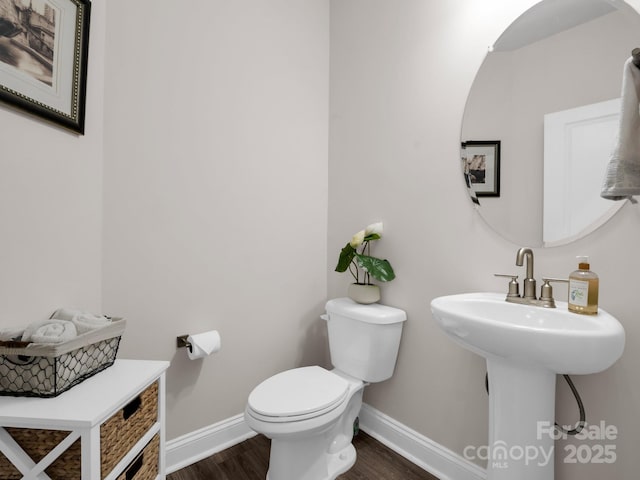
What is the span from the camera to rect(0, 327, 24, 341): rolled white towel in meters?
0.91

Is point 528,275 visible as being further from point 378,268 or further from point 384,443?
point 384,443

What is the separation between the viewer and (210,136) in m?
1.61

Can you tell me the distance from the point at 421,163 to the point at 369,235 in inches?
17.0

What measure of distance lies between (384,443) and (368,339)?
1.98 feet

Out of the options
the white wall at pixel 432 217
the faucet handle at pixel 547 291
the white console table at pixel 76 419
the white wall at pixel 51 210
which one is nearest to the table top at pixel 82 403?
the white console table at pixel 76 419

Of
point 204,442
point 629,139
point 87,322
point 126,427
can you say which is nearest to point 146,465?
point 126,427

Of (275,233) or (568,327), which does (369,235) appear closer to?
(275,233)

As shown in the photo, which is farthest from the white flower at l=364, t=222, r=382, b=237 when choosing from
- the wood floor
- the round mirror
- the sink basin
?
the wood floor

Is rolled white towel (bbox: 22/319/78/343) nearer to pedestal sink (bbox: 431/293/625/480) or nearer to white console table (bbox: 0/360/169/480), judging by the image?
white console table (bbox: 0/360/169/480)

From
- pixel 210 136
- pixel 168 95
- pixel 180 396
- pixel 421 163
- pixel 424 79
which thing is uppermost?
pixel 424 79

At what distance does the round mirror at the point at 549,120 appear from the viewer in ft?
3.53

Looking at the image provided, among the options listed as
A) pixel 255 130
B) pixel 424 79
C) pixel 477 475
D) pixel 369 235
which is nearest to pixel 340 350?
pixel 369 235

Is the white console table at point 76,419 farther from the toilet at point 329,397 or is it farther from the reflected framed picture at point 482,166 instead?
the reflected framed picture at point 482,166

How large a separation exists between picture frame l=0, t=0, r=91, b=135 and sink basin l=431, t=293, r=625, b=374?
142 centimetres
